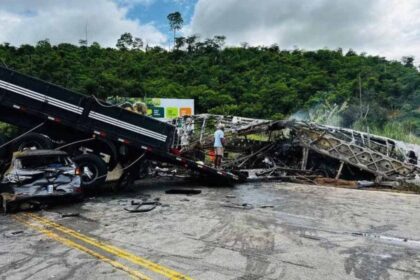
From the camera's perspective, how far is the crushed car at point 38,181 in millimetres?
10086

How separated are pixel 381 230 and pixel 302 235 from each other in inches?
66.2

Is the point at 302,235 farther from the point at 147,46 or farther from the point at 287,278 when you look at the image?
the point at 147,46

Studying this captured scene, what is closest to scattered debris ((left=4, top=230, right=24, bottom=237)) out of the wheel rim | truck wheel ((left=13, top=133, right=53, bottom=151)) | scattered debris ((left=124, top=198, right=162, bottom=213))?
scattered debris ((left=124, top=198, right=162, bottom=213))

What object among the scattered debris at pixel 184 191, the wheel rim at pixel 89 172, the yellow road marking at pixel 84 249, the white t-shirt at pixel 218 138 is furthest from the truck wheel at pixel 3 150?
the white t-shirt at pixel 218 138

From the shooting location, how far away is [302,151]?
17719 mm

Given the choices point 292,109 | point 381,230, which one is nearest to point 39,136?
point 381,230

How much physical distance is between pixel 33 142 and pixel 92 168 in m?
1.81

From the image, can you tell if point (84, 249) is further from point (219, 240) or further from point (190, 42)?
point (190, 42)

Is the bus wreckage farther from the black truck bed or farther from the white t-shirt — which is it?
the black truck bed

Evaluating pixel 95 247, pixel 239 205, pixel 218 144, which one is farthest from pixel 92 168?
pixel 95 247

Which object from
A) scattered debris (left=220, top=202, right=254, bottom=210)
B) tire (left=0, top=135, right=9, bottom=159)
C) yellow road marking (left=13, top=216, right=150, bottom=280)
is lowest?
yellow road marking (left=13, top=216, right=150, bottom=280)

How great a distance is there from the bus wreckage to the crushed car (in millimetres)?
6471

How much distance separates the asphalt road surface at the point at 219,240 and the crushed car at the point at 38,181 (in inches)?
15.0

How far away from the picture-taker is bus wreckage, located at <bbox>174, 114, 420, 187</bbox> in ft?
52.4
